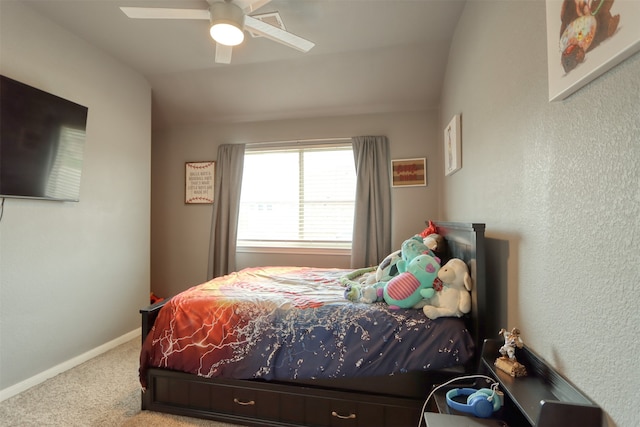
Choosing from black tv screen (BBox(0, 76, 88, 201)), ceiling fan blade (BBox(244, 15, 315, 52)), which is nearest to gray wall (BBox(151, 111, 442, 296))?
black tv screen (BBox(0, 76, 88, 201))

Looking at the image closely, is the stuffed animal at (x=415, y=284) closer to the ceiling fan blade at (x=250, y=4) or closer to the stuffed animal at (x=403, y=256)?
the stuffed animal at (x=403, y=256)

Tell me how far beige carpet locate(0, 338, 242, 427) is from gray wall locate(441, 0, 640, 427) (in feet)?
5.72

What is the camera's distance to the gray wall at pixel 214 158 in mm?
3379

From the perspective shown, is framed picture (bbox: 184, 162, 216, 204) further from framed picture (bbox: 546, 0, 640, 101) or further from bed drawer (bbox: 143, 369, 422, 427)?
framed picture (bbox: 546, 0, 640, 101)

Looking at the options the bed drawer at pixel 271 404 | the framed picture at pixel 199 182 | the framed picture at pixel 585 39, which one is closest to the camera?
the framed picture at pixel 585 39

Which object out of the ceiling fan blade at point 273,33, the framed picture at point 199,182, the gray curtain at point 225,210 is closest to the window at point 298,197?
the gray curtain at point 225,210

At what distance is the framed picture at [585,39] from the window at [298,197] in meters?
2.64

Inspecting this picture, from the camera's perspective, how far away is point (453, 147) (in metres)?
2.42

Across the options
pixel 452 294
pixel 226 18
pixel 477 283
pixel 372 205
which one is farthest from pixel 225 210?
pixel 477 283

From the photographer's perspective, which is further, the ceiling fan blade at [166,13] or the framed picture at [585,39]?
the ceiling fan blade at [166,13]

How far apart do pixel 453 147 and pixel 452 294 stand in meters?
1.35

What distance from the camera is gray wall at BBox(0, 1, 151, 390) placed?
81.2 inches

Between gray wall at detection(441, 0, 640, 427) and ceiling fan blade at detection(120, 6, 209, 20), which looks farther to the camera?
ceiling fan blade at detection(120, 6, 209, 20)

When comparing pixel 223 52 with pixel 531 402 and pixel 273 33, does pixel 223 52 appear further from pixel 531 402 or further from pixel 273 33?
pixel 531 402
